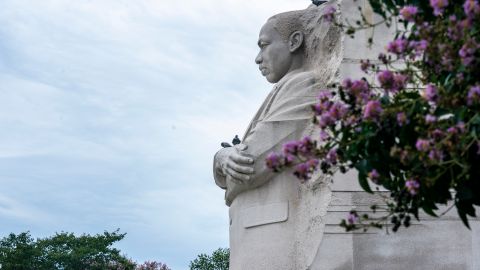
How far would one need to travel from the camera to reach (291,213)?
39.2ft

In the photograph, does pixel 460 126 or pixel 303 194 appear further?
pixel 303 194

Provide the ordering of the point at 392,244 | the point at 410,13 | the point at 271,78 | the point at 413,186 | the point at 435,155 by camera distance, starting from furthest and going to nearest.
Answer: the point at 271,78 < the point at 392,244 < the point at 410,13 < the point at 413,186 < the point at 435,155

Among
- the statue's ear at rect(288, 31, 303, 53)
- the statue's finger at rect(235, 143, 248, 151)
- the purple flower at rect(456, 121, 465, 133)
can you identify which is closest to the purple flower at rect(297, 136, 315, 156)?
the purple flower at rect(456, 121, 465, 133)

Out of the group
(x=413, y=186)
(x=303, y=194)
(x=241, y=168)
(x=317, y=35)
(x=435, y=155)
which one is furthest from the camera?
(x=317, y=35)

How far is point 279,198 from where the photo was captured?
1204cm

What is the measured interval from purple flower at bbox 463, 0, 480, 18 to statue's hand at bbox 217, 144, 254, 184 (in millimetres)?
5812

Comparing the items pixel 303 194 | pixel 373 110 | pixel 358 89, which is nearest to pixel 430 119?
pixel 373 110

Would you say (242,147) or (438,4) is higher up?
(242,147)

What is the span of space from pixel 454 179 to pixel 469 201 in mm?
387

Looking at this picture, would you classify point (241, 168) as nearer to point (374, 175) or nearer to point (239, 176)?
point (239, 176)

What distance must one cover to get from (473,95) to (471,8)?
550mm

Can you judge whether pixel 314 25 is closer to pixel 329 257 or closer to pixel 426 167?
pixel 329 257

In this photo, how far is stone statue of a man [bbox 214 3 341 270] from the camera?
11773mm

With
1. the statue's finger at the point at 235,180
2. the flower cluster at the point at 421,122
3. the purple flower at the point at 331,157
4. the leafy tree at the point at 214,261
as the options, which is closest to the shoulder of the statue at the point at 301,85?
the statue's finger at the point at 235,180
